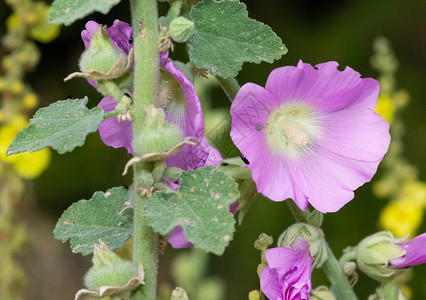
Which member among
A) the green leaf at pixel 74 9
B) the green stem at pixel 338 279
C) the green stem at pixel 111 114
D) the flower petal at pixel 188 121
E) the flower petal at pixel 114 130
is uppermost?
the green leaf at pixel 74 9

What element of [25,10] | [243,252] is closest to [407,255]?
[25,10]

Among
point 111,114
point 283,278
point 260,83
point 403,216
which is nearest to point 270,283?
point 283,278

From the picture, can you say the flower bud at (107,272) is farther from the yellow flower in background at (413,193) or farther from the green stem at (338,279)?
the yellow flower in background at (413,193)

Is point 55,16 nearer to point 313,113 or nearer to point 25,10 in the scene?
point 313,113

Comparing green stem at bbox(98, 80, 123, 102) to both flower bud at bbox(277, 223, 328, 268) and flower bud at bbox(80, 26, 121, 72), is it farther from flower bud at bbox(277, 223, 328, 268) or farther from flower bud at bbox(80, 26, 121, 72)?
flower bud at bbox(277, 223, 328, 268)

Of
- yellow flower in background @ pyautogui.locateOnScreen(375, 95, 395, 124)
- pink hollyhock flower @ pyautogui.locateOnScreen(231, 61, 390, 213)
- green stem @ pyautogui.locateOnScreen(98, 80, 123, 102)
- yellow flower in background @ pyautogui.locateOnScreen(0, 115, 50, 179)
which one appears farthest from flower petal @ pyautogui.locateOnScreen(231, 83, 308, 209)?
yellow flower in background @ pyautogui.locateOnScreen(375, 95, 395, 124)

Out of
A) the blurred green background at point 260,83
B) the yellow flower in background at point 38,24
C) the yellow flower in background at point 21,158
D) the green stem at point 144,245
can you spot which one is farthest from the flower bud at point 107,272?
the blurred green background at point 260,83
